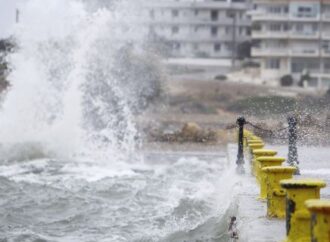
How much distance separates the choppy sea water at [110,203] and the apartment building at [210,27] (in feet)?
151

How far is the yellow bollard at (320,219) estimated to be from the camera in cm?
528

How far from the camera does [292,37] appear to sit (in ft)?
201

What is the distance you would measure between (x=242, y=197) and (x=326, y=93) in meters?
41.8

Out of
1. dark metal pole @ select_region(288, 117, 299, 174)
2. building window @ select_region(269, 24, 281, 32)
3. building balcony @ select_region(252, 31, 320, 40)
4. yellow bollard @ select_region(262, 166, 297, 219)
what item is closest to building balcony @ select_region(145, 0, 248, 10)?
building window @ select_region(269, 24, 281, 32)

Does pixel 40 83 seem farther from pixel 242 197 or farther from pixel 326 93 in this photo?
pixel 326 93

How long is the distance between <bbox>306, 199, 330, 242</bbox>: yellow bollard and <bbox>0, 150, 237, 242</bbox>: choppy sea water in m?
4.02

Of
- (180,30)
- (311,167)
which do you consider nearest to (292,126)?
(311,167)

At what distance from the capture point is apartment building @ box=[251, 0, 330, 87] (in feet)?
199

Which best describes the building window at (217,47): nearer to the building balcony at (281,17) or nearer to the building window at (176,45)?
the building window at (176,45)

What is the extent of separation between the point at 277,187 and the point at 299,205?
1.68 meters

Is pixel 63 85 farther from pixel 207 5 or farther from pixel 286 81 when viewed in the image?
pixel 207 5

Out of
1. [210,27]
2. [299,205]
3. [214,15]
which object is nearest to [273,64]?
[210,27]

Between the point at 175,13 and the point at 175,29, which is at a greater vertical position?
the point at 175,13

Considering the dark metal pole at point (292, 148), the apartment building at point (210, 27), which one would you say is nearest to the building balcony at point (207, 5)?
the apartment building at point (210, 27)
